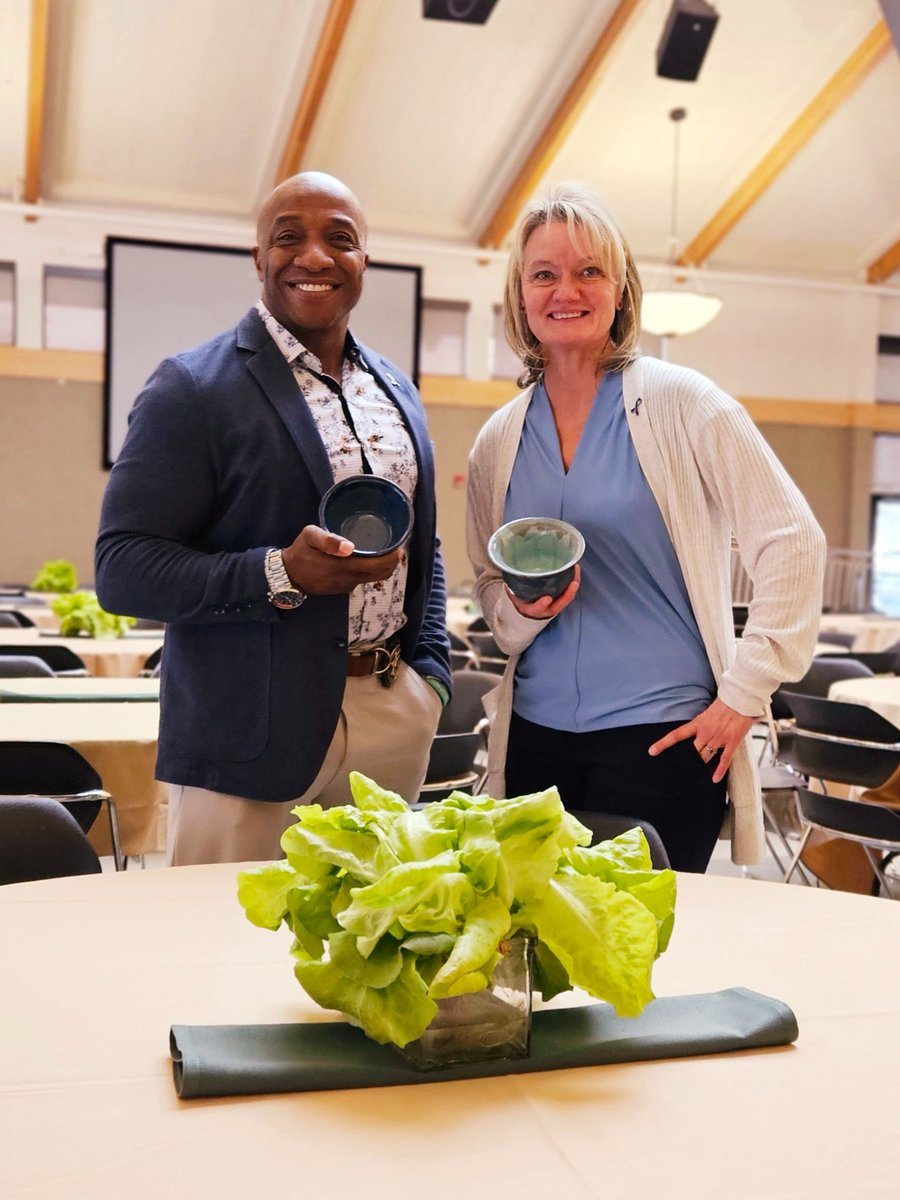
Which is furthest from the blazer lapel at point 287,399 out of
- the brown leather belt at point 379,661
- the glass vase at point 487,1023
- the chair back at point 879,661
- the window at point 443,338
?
the window at point 443,338

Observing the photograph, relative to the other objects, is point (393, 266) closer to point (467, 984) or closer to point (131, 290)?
point (131, 290)

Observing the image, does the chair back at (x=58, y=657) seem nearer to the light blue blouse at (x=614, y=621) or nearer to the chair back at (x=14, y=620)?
the chair back at (x=14, y=620)

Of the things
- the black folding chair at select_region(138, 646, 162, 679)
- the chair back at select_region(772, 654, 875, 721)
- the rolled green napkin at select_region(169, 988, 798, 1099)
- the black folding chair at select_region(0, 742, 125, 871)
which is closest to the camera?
the rolled green napkin at select_region(169, 988, 798, 1099)

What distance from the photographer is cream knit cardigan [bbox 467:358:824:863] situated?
81.4 inches

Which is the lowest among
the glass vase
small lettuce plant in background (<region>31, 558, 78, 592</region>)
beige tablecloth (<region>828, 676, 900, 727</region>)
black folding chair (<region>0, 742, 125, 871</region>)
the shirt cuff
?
black folding chair (<region>0, 742, 125, 871</region>)

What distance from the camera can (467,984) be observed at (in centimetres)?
106

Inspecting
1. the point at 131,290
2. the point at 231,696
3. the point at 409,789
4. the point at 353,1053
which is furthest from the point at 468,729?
the point at 131,290

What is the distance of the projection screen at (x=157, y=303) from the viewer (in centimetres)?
1305

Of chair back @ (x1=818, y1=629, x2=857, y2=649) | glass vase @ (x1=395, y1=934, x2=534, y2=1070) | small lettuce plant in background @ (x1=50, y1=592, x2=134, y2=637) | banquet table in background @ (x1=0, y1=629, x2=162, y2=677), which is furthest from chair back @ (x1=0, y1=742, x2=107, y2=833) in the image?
chair back @ (x1=818, y1=629, x2=857, y2=649)

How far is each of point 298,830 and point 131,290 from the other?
12735mm

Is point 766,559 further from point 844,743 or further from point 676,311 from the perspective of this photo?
point 676,311

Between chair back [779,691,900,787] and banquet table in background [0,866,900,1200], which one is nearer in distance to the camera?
banquet table in background [0,866,900,1200]

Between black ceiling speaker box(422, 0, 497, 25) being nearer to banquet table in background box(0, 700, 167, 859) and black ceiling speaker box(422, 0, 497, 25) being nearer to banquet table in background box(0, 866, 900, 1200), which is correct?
banquet table in background box(0, 700, 167, 859)

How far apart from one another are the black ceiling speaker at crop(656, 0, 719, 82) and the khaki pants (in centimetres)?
874
